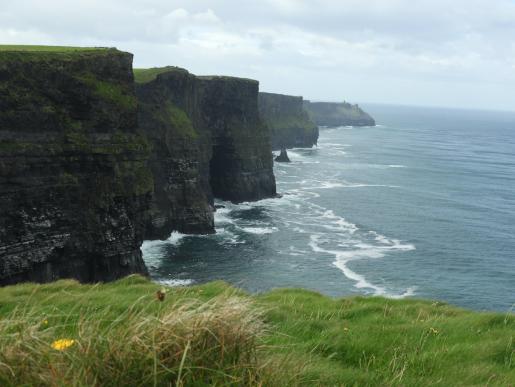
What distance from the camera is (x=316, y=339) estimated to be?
789cm

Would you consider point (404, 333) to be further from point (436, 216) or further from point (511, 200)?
point (511, 200)

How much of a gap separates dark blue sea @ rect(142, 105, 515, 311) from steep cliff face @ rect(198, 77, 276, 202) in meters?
3.90

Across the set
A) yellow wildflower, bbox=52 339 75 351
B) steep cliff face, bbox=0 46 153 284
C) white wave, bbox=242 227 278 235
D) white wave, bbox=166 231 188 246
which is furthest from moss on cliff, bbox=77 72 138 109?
yellow wildflower, bbox=52 339 75 351

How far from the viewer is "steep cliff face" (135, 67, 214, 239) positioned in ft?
213

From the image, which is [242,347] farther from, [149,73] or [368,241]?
[149,73]

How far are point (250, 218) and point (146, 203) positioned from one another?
27.8 m

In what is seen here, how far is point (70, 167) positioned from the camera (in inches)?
1698

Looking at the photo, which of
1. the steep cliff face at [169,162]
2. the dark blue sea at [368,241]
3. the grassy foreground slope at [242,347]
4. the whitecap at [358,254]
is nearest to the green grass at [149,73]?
the steep cliff face at [169,162]

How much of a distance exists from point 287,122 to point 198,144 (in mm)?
93295

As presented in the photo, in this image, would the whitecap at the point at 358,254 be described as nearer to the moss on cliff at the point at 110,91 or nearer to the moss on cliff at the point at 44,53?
the moss on cliff at the point at 110,91

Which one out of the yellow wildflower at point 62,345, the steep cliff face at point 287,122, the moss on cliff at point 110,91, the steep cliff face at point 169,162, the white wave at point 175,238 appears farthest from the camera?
the steep cliff face at point 287,122

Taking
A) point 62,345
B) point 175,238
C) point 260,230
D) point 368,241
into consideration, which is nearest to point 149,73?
point 175,238

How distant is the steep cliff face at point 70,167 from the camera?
39.2 metres

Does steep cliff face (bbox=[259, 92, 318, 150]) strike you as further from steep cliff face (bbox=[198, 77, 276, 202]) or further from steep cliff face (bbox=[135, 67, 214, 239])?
steep cliff face (bbox=[135, 67, 214, 239])
